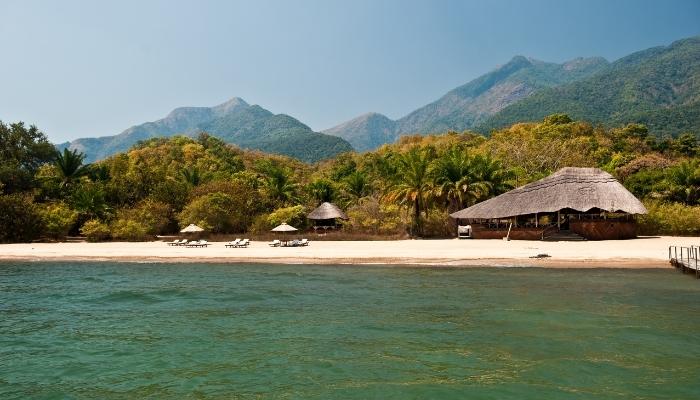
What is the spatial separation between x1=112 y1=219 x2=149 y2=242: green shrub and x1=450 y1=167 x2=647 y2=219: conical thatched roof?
18.6 m

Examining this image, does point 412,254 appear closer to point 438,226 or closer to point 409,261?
point 409,261

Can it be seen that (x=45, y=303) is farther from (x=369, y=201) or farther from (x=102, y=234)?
(x=369, y=201)

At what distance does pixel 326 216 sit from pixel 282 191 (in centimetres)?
543

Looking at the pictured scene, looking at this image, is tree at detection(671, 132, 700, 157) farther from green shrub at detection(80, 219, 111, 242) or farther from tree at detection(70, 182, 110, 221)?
tree at detection(70, 182, 110, 221)

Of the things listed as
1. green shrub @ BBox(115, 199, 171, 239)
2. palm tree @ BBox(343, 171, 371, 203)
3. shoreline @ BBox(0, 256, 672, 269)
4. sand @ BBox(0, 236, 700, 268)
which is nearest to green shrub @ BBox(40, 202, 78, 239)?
green shrub @ BBox(115, 199, 171, 239)

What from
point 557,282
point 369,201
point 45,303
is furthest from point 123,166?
point 557,282

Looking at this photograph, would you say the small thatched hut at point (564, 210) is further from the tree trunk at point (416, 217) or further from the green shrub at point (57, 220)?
the green shrub at point (57, 220)

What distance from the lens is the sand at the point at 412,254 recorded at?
18.7 meters

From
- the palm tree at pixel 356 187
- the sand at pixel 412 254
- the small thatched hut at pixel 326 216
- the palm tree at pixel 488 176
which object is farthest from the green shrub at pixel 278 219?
the palm tree at pixel 488 176

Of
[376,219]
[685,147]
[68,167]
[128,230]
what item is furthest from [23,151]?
[685,147]

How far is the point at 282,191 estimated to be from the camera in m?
38.4

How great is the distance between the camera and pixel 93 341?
980cm

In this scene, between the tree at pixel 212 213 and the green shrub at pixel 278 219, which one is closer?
the tree at pixel 212 213

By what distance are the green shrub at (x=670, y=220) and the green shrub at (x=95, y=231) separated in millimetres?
30724
